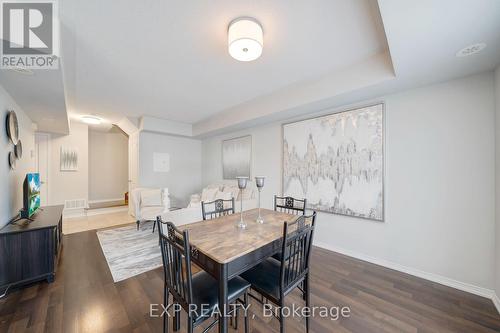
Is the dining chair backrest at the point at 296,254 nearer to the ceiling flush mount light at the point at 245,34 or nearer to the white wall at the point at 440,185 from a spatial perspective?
the ceiling flush mount light at the point at 245,34

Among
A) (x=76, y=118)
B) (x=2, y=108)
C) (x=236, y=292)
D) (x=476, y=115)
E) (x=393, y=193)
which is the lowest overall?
(x=236, y=292)

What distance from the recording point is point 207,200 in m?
4.34

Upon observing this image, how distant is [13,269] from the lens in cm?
198

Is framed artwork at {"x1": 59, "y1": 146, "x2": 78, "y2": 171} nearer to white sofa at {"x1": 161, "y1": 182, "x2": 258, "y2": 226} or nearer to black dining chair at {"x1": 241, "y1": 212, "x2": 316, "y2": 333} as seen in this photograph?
white sofa at {"x1": 161, "y1": 182, "x2": 258, "y2": 226}

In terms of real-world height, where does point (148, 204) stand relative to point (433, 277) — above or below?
above

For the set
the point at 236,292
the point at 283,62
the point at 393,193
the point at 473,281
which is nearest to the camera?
the point at 236,292

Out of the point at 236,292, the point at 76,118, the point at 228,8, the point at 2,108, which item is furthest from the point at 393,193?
the point at 76,118

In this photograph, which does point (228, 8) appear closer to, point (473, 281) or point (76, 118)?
point (473, 281)

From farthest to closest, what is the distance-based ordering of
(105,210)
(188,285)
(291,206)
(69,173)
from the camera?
(105,210), (69,173), (291,206), (188,285)

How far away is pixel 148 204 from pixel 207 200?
1297 millimetres

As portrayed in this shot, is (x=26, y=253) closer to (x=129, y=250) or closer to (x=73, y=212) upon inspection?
(x=129, y=250)

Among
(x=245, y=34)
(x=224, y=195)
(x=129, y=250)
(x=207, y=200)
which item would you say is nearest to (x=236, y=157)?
(x=224, y=195)

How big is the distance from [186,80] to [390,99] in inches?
113

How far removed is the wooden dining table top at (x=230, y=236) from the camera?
3.95 feet
